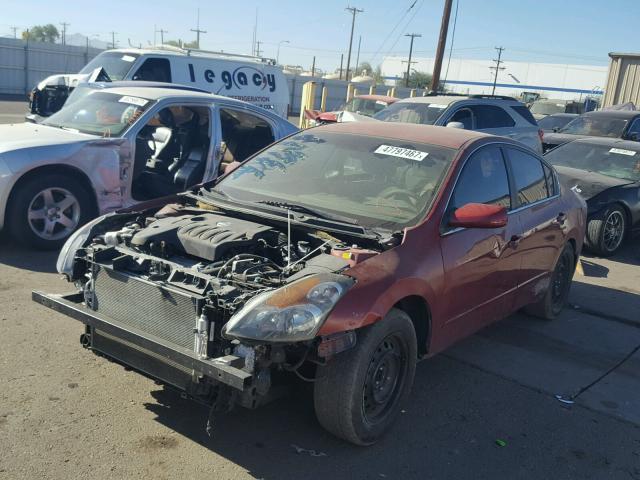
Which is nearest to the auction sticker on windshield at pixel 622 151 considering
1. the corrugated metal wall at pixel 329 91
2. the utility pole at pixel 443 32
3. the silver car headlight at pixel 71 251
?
the silver car headlight at pixel 71 251

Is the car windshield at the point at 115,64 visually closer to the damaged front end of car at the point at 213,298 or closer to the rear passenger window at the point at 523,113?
the rear passenger window at the point at 523,113

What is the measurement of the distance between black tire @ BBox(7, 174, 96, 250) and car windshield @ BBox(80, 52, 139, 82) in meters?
7.89

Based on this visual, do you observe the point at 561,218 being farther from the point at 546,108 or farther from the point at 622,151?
the point at 546,108

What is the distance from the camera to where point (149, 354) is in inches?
139

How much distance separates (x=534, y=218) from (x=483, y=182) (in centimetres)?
88

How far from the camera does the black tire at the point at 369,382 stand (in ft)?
11.4

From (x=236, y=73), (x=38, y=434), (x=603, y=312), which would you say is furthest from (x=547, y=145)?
(x=38, y=434)

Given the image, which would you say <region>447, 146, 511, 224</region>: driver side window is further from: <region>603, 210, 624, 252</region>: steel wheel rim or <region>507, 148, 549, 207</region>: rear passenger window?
<region>603, 210, 624, 252</region>: steel wheel rim

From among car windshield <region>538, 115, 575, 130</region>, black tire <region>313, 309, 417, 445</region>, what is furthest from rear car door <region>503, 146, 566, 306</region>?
car windshield <region>538, 115, 575, 130</region>

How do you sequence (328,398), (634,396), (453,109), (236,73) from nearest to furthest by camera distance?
(328,398)
(634,396)
(453,109)
(236,73)

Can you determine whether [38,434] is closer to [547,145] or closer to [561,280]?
Answer: [561,280]

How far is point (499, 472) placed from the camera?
3641 mm

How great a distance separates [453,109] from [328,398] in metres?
9.16

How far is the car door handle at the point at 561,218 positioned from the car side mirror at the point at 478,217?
1913mm
